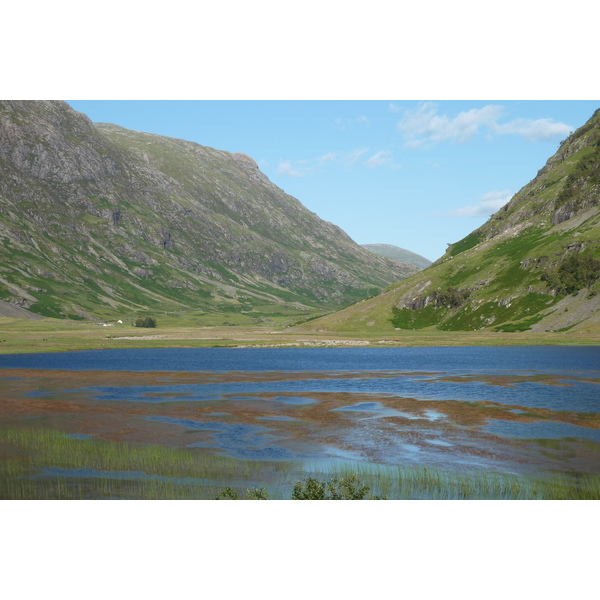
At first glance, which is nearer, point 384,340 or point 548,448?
point 548,448

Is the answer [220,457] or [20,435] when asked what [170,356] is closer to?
[20,435]

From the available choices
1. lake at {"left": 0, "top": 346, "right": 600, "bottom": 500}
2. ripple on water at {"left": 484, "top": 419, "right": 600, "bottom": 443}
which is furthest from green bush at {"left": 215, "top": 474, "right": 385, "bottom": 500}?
ripple on water at {"left": 484, "top": 419, "right": 600, "bottom": 443}

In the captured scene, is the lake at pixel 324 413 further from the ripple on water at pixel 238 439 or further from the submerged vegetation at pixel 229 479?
the submerged vegetation at pixel 229 479

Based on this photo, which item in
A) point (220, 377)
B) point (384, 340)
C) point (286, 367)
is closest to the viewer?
point (220, 377)

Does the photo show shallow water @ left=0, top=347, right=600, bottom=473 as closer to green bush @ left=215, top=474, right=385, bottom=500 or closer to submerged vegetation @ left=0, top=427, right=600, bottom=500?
submerged vegetation @ left=0, top=427, right=600, bottom=500
